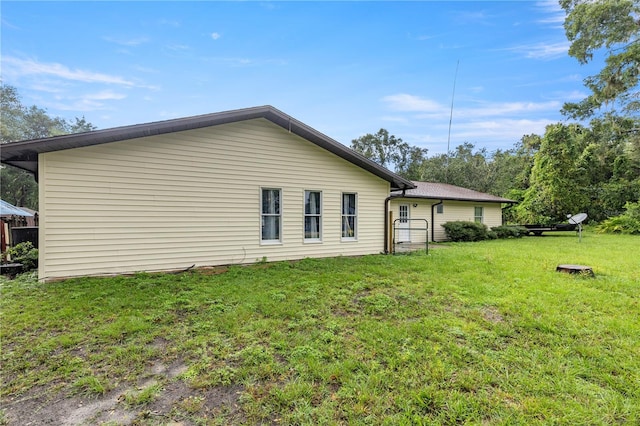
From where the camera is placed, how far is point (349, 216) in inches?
367

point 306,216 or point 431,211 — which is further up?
point 431,211

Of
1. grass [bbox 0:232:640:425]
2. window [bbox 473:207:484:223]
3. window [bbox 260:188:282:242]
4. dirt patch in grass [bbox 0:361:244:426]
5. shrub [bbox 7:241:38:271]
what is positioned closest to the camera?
dirt patch in grass [bbox 0:361:244:426]

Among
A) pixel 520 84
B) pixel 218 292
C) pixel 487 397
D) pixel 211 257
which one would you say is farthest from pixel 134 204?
pixel 520 84

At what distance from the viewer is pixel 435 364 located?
9.32ft

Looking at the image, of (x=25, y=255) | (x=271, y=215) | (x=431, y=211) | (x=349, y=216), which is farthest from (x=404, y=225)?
(x=25, y=255)

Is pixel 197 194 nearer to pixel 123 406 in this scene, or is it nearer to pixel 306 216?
pixel 306 216

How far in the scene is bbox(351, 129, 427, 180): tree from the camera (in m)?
37.1

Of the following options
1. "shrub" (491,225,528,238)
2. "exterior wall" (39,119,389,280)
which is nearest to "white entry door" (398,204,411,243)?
"exterior wall" (39,119,389,280)

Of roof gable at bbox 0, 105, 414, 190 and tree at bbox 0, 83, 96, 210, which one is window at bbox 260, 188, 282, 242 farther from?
tree at bbox 0, 83, 96, 210

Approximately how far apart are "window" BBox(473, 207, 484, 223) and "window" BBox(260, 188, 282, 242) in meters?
13.3

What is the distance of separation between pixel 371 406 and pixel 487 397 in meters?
1.00

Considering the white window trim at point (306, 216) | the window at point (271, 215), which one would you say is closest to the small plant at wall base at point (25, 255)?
the window at point (271, 215)

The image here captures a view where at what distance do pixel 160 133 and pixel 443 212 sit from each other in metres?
13.6

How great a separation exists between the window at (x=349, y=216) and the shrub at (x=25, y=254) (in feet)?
27.3
